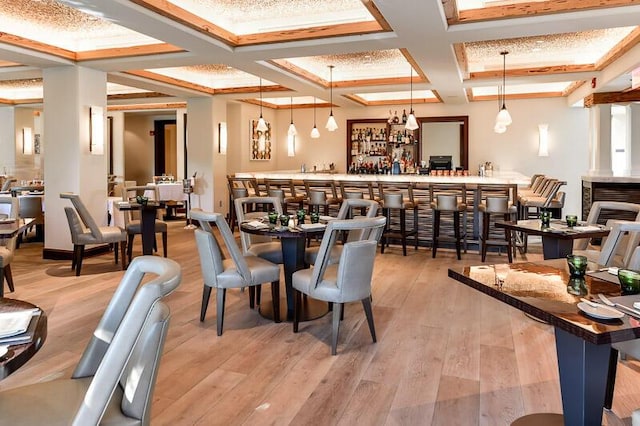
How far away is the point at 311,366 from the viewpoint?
124 inches

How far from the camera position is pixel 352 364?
3.19 meters

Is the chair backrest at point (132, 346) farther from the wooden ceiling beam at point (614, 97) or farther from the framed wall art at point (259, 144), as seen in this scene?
the framed wall art at point (259, 144)

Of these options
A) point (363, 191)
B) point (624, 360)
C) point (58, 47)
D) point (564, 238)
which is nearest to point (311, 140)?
point (363, 191)

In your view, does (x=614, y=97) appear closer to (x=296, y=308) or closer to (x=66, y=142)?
(x=296, y=308)

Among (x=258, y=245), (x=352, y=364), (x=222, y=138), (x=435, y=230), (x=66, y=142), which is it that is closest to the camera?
(x=352, y=364)

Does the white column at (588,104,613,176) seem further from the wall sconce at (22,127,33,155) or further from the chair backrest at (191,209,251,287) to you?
the wall sconce at (22,127,33,155)

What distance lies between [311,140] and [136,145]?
543 cm

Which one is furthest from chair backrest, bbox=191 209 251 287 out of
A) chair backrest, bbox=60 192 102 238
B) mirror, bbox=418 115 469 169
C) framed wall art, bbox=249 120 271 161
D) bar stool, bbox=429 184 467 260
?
mirror, bbox=418 115 469 169

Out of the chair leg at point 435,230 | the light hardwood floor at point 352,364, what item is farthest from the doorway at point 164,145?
the chair leg at point 435,230

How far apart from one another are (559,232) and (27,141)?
38.8 feet

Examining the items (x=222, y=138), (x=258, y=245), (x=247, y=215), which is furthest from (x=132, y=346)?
(x=222, y=138)

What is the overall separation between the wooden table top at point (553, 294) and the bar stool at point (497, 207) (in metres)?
3.70

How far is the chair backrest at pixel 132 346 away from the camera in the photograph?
4.25ft

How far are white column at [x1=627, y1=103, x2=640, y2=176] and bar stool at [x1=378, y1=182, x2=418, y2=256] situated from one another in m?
4.34
